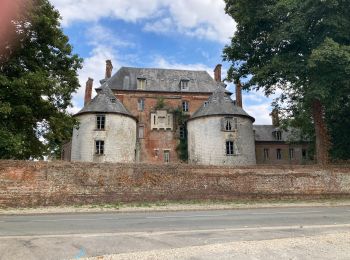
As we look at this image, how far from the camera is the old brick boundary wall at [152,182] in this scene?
802 inches

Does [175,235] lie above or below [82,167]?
below

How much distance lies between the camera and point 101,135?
1430 inches


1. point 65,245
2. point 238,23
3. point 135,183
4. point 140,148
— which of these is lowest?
point 65,245

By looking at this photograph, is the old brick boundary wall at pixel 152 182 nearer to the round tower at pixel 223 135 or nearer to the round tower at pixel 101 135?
the round tower at pixel 223 135

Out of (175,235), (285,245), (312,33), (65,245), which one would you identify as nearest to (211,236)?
(175,235)

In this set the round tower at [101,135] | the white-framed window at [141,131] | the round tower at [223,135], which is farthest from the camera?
the white-framed window at [141,131]

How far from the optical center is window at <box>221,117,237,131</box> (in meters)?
37.1

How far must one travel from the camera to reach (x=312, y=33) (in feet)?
92.1

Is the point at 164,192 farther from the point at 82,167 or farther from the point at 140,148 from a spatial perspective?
the point at 140,148

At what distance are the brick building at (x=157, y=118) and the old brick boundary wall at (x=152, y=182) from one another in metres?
12.2

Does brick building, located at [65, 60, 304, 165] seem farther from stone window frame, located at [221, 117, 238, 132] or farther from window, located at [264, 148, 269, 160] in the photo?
window, located at [264, 148, 269, 160]

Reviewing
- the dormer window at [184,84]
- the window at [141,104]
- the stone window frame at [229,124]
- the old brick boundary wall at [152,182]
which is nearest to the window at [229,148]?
the stone window frame at [229,124]

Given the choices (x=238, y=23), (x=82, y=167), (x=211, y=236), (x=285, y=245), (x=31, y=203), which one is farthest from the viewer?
(x=238, y=23)

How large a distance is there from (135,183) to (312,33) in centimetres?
1827
